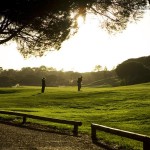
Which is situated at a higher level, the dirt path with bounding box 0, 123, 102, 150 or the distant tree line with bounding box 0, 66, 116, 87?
the distant tree line with bounding box 0, 66, 116, 87

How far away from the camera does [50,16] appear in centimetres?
2045

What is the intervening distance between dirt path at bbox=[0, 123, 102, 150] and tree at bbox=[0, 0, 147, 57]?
5567 millimetres

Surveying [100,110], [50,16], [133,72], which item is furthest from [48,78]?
[50,16]

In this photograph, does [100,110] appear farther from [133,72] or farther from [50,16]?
[133,72]

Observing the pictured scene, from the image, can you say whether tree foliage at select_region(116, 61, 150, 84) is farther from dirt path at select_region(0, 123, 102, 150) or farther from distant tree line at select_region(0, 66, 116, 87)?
dirt path at select_region(0, 123, 102, 150)

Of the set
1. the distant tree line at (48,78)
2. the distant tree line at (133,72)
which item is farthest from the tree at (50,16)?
the distant tree line at (48,78)

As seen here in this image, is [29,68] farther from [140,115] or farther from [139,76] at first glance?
[140,115]

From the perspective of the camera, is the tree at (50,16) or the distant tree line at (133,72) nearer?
the tree at (50,16)

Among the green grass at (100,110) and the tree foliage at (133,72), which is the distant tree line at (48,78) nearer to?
the tree foliage at (133,72)

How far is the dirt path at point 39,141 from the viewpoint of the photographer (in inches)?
624

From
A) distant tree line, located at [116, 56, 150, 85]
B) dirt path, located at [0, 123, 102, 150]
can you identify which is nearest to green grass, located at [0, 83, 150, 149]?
dirt path, located at [0, 123, 102, 150]

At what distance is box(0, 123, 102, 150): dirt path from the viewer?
15.9 metres

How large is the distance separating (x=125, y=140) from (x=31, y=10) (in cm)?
800

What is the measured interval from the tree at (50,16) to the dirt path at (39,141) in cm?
557
